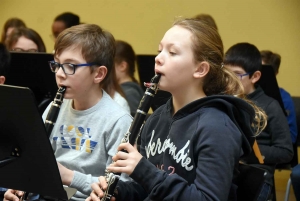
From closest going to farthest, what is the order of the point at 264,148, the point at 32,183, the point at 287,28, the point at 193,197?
the point at 193,197, the point at 32,183, the point at 264,148, the point at 287,28

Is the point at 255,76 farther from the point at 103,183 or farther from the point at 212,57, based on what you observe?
the point at 103,183

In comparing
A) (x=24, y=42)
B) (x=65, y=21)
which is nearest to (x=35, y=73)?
(x=24, y=42)

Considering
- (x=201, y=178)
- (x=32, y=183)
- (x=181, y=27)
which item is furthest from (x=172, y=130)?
(x=32, y=183)

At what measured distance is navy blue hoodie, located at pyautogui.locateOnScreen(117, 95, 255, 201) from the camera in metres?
1.45

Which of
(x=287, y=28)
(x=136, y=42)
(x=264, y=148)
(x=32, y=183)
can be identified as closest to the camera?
(x=32, y=183)

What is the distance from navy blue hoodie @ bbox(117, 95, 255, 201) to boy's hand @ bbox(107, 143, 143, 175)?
15mm

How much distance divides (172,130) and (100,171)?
43 cm

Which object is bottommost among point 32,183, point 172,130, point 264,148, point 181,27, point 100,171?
point 264,148

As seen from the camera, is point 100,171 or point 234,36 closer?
point 100,171

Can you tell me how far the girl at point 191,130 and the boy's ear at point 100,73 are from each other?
347 mm

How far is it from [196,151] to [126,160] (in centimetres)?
20

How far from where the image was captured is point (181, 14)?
452 cm

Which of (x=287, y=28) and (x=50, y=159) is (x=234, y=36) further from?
(x=50, y=159)

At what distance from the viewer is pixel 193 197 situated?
143 cm
